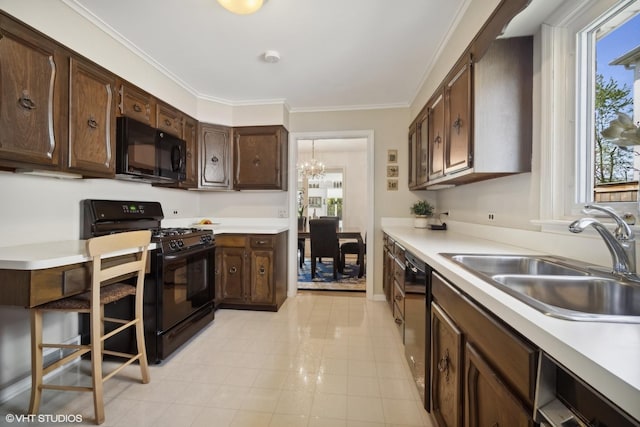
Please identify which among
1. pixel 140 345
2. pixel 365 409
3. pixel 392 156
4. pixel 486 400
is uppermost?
pixel 392 156

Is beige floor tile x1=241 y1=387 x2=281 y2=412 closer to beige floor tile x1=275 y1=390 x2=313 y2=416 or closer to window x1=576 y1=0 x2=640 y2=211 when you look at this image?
beige floor tile x1=275 y1=390 x2=313 y2=416

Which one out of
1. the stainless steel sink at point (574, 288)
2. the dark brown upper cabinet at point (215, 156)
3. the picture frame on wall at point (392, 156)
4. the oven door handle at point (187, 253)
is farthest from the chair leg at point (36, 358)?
the picture frame on wall at point (392, 156)

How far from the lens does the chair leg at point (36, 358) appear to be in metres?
1.37

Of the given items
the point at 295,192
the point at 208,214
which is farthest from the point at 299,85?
the point at 208,214

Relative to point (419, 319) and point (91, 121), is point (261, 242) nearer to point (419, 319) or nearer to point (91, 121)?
point (91, 121)

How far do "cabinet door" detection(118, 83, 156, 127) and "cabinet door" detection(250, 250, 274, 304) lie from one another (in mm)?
1599

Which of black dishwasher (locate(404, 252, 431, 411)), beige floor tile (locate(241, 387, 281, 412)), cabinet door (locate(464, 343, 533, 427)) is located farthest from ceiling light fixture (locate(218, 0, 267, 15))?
beige floor tile (locate(241, 387, 281, 412))

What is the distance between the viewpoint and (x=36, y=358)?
1379 millimetres

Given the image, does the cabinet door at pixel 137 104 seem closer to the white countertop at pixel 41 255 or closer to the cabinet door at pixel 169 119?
the cabinet door at pixel 169 119

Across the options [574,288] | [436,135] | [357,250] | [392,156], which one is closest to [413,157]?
[392,156]

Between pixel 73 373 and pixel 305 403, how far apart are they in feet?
5.30

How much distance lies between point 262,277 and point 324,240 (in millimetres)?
1418

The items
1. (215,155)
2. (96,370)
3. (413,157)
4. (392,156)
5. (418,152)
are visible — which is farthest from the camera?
(392,156)

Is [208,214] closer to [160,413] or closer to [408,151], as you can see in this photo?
[160,413]
